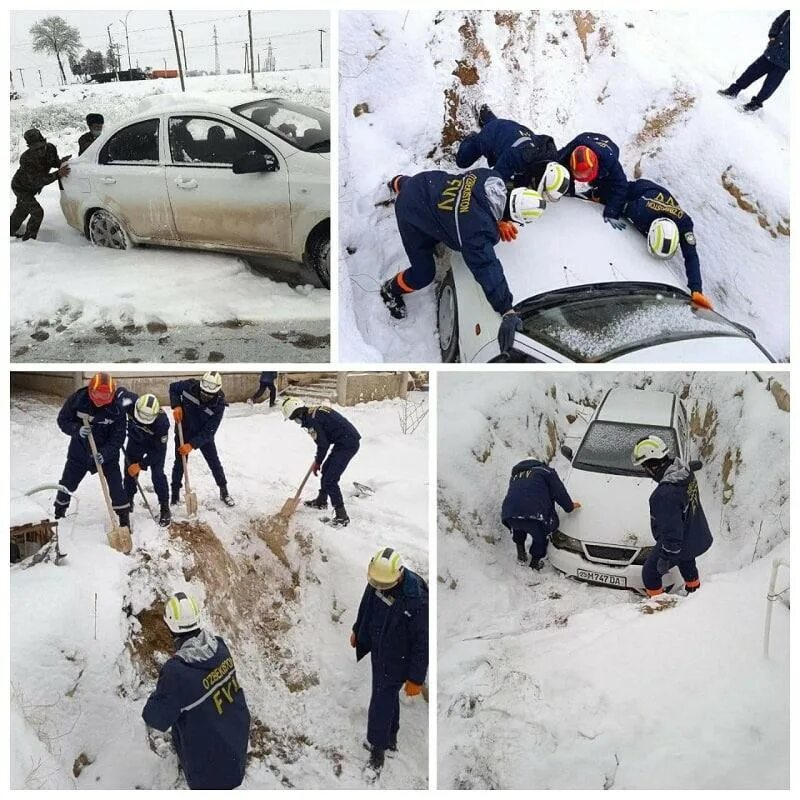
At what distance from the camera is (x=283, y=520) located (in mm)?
3793

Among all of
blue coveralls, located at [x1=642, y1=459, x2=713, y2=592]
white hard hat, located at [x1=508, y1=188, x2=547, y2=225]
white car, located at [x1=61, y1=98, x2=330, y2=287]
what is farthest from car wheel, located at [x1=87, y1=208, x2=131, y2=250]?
blue coveralls, located at [x1=642, y1=459, x2=713, y2=592]

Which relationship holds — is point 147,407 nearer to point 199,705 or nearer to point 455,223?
point 199,705

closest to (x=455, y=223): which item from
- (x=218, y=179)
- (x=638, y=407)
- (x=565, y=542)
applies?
(x=218, y=179)

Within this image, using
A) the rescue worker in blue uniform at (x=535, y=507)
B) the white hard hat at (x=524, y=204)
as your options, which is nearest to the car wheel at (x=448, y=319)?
the white hard hat at (x=524, y=204)

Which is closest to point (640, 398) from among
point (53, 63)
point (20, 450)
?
point (20, 450)

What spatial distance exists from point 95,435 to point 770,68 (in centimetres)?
422

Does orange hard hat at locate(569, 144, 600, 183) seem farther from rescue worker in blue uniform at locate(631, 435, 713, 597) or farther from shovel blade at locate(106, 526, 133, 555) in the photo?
shovel blade at locate(106, 526, 133, 555)

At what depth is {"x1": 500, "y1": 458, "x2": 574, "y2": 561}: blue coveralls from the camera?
3.60m

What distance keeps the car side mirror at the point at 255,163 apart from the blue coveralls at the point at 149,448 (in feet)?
4.19

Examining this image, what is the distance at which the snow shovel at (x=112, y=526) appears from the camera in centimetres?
349

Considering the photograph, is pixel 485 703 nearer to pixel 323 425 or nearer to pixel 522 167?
pixel 323 425

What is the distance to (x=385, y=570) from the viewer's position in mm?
3225

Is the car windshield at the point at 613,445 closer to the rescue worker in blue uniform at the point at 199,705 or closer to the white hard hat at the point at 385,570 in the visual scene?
the white hard hat at the point at 385,570

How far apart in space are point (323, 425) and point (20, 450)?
1.55 metres
